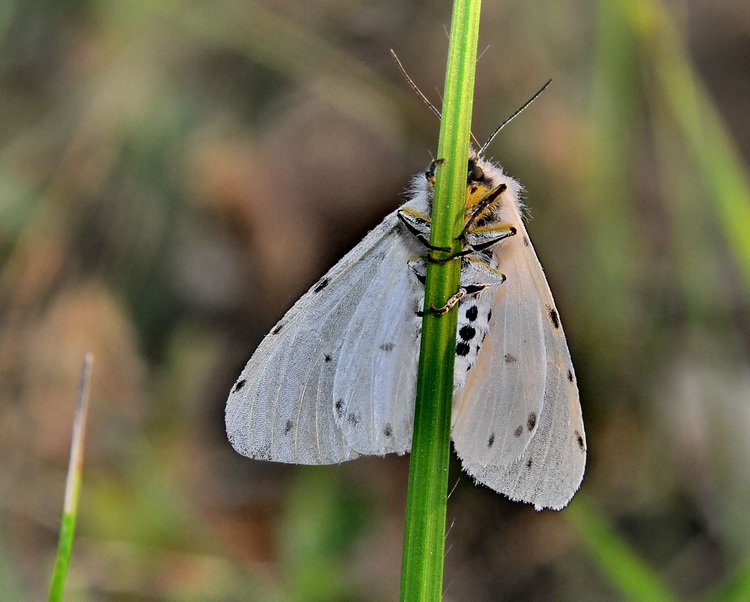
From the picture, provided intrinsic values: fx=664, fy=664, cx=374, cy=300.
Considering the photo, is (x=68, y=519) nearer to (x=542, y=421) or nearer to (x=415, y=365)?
(x=415, y=365)

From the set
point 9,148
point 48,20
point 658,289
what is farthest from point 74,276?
point 658,289

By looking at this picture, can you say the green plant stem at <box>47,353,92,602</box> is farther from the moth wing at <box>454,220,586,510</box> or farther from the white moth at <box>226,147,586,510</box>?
the moth wing at <box>454,220,586,510</box>

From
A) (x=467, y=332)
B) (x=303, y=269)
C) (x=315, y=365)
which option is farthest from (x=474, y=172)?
(x=303, y=269)

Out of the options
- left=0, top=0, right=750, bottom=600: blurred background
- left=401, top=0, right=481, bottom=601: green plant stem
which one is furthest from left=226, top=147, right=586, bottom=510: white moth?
left=0, top=0, right=750, bottom=600: blurred background

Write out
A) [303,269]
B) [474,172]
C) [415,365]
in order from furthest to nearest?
[303,269] < [415,365] < [474,172]

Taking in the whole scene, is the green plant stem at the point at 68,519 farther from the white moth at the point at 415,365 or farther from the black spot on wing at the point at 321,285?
the black spot on wing at the point at 321,285
